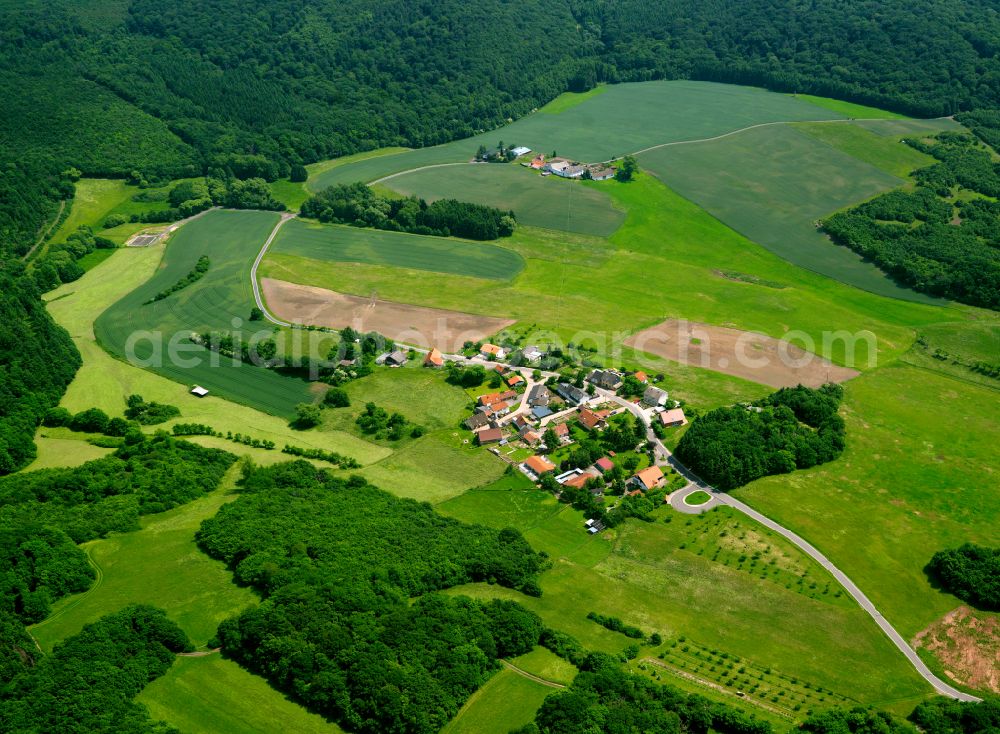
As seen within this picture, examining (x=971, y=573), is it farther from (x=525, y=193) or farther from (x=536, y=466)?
(x=525, y=193)

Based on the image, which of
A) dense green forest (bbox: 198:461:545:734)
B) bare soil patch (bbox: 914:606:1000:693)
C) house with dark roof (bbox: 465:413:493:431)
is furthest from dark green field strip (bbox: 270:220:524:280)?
bare soil patch (bbox: 914:606:1000:693)

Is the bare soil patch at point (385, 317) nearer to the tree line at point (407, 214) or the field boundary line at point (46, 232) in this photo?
the tree line at point (407, 214)

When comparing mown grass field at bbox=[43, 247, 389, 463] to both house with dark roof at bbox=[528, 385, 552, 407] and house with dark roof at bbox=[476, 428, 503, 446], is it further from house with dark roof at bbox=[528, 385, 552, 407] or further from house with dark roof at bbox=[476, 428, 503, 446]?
house with dark roof at bbox=[528, 385, 552, 407]

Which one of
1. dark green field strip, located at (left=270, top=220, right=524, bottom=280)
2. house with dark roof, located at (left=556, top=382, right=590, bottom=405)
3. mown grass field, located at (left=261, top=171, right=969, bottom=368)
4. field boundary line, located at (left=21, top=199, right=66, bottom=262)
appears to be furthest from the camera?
field boundary line, located at (left=21, top=199, right=66, bottom=262)

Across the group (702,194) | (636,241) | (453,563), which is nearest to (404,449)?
(453,563)

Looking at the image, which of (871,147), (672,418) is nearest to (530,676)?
(672,418)

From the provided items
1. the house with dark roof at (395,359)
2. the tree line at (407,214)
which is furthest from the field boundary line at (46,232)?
the house with dark roof at (395,359)
